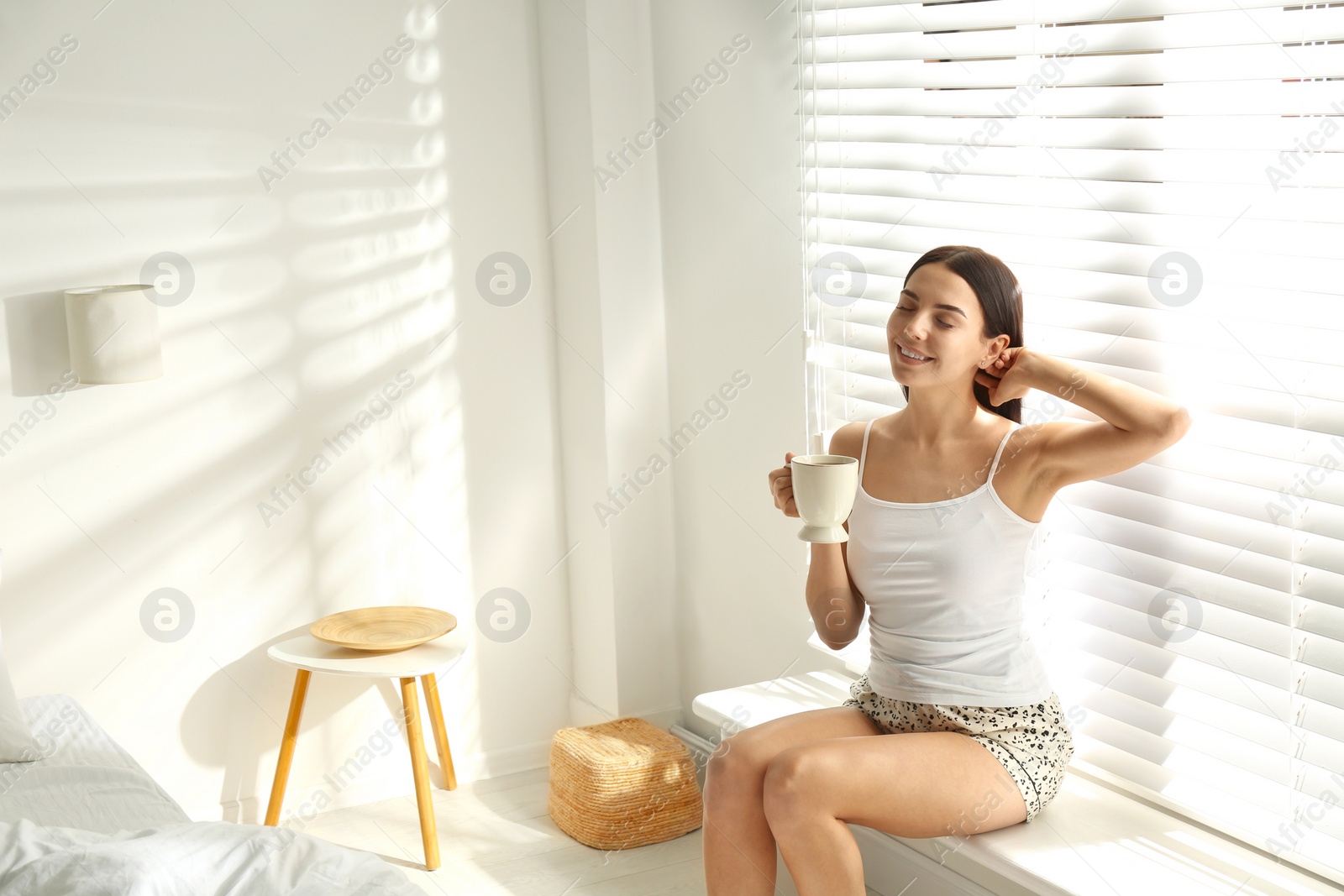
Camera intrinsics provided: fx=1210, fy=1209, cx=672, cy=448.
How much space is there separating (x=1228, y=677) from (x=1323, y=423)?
1.46 feet

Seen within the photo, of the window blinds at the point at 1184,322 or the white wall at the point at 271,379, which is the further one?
the white wall at the point at 271,379

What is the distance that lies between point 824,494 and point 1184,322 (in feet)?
2.09

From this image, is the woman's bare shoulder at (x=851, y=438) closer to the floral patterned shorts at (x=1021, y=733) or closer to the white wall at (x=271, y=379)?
the floral patterned shorts at (x=1021, y=733)

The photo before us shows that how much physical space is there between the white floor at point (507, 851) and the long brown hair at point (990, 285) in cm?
120

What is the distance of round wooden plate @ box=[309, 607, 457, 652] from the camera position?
2.94 meters

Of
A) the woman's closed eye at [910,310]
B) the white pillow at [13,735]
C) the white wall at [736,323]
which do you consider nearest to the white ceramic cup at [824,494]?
the woman's closed eye at [910,310]

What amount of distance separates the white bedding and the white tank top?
94cm

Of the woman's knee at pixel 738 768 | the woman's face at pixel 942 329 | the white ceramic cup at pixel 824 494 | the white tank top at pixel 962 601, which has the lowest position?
the woman's knee at pixel 738 768

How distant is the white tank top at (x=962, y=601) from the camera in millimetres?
2074

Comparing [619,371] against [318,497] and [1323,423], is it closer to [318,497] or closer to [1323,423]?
[318,497]

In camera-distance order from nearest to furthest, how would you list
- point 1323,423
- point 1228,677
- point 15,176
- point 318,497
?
point 1323,423 → point 1228,677 → point 15,176 → point 318,497

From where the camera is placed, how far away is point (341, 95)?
308cm

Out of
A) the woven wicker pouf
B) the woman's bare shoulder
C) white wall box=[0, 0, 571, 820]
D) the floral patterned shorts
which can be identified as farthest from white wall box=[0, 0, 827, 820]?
the floral patterned shorts

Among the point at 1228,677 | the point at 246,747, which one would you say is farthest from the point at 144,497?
the point at 1228,677
